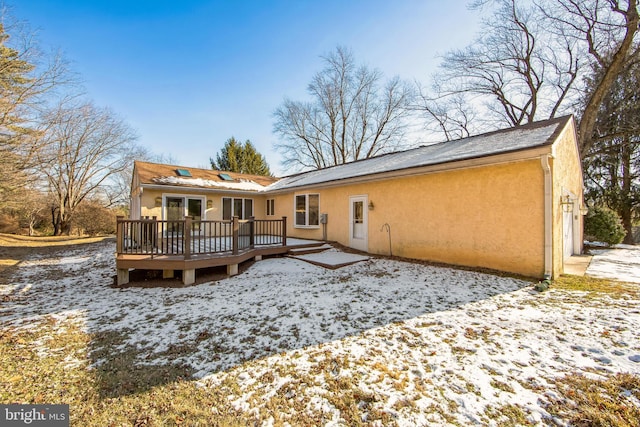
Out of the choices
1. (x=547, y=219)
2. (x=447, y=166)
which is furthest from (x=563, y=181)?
(x=447, y=166)

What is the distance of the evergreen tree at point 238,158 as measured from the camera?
88.9ft

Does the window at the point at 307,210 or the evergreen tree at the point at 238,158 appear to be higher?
the evergreen tree at the point at 238,158

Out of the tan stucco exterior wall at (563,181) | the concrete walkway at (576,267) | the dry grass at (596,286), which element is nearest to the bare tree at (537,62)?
the tan stucco exterior wall at (563,181)

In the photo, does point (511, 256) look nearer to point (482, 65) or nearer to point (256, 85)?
point (256, 85)

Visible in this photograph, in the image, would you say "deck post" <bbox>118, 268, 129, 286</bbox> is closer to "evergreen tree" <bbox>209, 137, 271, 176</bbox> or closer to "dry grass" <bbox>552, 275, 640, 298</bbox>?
"dry grass" <bbox>552, 275, 640, 298</bbox>

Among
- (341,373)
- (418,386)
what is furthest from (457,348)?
(341,373)

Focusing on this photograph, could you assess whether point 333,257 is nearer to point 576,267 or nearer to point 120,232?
point 120,232

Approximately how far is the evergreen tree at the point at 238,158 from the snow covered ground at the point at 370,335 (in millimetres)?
22037

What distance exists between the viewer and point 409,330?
3600 mm

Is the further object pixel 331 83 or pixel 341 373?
pixel 331 83

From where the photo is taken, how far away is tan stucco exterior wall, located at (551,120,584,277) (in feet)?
19.4

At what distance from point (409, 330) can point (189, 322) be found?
3351 mm

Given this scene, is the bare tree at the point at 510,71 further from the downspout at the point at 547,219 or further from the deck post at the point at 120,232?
the deck post at the point at 120,232

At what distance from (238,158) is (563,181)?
26.2 metres
